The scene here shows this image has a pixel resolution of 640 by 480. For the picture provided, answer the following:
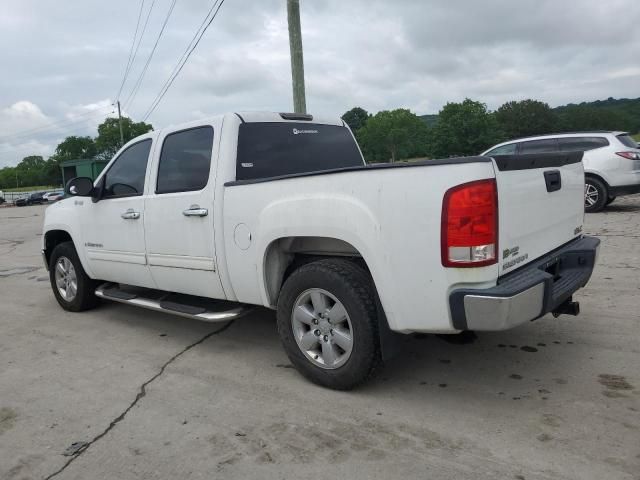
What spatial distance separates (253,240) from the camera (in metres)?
3.65

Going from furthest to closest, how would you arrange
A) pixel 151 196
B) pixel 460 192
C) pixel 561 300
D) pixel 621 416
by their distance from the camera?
pixel 151 196 → pixel 561 300 → pixel 621 416 → pixel 460 192

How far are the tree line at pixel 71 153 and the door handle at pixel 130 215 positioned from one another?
231 feet

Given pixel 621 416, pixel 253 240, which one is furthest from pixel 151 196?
pixel 621 416

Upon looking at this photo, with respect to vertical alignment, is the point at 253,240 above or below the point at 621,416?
above

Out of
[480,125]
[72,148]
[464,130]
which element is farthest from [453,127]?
[72,148]

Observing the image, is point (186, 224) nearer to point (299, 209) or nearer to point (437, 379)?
point (299, 209)

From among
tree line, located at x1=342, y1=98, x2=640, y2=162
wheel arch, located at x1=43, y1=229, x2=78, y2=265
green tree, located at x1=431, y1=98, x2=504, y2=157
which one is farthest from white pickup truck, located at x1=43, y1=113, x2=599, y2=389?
green tree, located at x1=431, y1=98, x2=504, y2=157

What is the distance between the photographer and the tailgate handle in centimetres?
332

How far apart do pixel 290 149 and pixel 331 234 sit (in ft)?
4.84

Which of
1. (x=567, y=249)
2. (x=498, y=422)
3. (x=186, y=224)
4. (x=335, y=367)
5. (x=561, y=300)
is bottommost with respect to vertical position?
(x=498, y=422)

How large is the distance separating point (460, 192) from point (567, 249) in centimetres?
137

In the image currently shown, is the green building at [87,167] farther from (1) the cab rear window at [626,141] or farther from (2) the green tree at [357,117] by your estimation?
(2) the green tree at [357,117]

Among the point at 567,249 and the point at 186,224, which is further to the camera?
the point at 186,224

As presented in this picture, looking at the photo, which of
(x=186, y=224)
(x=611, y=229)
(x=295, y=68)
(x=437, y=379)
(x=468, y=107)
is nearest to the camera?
(x=437, y=379)
